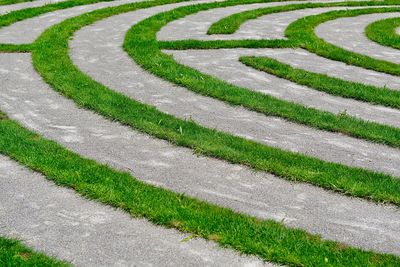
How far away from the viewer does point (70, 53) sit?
52.8 ft

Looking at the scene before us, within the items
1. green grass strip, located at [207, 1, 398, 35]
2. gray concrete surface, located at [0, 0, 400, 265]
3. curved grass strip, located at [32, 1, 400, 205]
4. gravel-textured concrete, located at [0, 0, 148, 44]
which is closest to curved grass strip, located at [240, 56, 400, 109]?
gray concrete surface, located at [0, 0, 400, 265]

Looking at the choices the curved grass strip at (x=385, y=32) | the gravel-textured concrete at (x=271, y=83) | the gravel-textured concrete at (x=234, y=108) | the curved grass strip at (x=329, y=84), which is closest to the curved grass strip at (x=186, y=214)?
the gravel-textured concrete at (x=234, y=108)

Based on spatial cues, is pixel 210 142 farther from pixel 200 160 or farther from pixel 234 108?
pixel 234 108

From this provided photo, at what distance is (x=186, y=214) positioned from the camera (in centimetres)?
756

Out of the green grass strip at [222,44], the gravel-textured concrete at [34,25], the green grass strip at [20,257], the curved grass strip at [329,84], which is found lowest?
the gravel-textured concrete at [34,25]

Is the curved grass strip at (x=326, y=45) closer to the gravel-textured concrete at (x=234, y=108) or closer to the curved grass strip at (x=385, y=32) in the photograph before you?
the curved grass strip at (x=385, y=32)

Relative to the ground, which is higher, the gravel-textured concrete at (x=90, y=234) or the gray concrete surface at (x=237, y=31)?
the gravel-textured concrete at (x=90, y=234)

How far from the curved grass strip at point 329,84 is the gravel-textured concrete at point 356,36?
2986mm

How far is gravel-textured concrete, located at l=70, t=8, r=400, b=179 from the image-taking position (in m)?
9.88

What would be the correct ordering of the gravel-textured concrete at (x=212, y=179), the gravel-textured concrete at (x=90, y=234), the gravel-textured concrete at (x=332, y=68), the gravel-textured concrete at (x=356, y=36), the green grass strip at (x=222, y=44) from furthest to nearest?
the green grass strip at (x=222, y=44) < the gravel-textured concrete at (x=356, y=36) < the gravel-textured concrete at (x=332, y=68) < the gravel-textured concrete at (x=212, y=179) < the gravel-textured concrete at (x=90, y=234)

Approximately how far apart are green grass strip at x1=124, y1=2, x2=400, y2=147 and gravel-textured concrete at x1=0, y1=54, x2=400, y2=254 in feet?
7.96

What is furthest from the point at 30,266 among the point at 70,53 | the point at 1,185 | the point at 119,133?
the point at 70,53

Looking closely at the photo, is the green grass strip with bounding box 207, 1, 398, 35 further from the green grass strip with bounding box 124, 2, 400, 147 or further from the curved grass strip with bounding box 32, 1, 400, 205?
the curved grass strip with bounding box 32, 1, 400, 205

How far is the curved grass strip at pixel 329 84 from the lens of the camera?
41.1 feet
